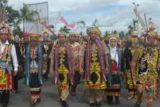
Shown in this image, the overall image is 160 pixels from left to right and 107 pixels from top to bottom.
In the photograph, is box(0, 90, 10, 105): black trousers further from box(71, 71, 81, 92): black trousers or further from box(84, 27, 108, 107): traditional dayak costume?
box(71, 71, 81, 92): black trousers

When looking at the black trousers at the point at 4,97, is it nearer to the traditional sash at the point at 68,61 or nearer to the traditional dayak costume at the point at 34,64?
the traditional dayak costume at the point at 34,64

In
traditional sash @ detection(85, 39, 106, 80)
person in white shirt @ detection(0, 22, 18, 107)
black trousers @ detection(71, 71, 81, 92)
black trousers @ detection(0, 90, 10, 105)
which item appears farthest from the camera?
black trousers @ detection(71, 71, 81, 92)

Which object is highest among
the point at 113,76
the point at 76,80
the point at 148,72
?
the point at 148,72

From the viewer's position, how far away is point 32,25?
20.2 m

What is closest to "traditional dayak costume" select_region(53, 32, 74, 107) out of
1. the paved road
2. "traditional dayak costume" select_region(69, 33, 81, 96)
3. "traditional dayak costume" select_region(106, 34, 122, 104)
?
the paved road

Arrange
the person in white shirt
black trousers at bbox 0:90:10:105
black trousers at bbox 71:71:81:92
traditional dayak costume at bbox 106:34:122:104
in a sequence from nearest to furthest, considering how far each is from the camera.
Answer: the person in white shirt → black trousers at bbox 0:90:10:105 → traditional dayak costume at bbox 106:34:122:104 → black trousers at bbox 71:71:81:92

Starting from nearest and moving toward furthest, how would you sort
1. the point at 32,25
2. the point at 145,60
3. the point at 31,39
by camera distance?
the point at 145,60
the point at 31,39
the point at 32,25

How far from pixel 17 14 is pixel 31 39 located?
4619cm

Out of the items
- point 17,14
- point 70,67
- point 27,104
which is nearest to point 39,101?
point 27,104

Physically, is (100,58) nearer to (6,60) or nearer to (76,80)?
(6,60)

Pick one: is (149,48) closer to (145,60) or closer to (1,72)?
(145,60)

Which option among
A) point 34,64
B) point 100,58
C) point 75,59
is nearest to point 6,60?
point 34,64


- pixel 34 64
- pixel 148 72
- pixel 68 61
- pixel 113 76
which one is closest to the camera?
pixel 148 72

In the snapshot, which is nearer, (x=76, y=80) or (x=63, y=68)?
(x=63, y=68)
